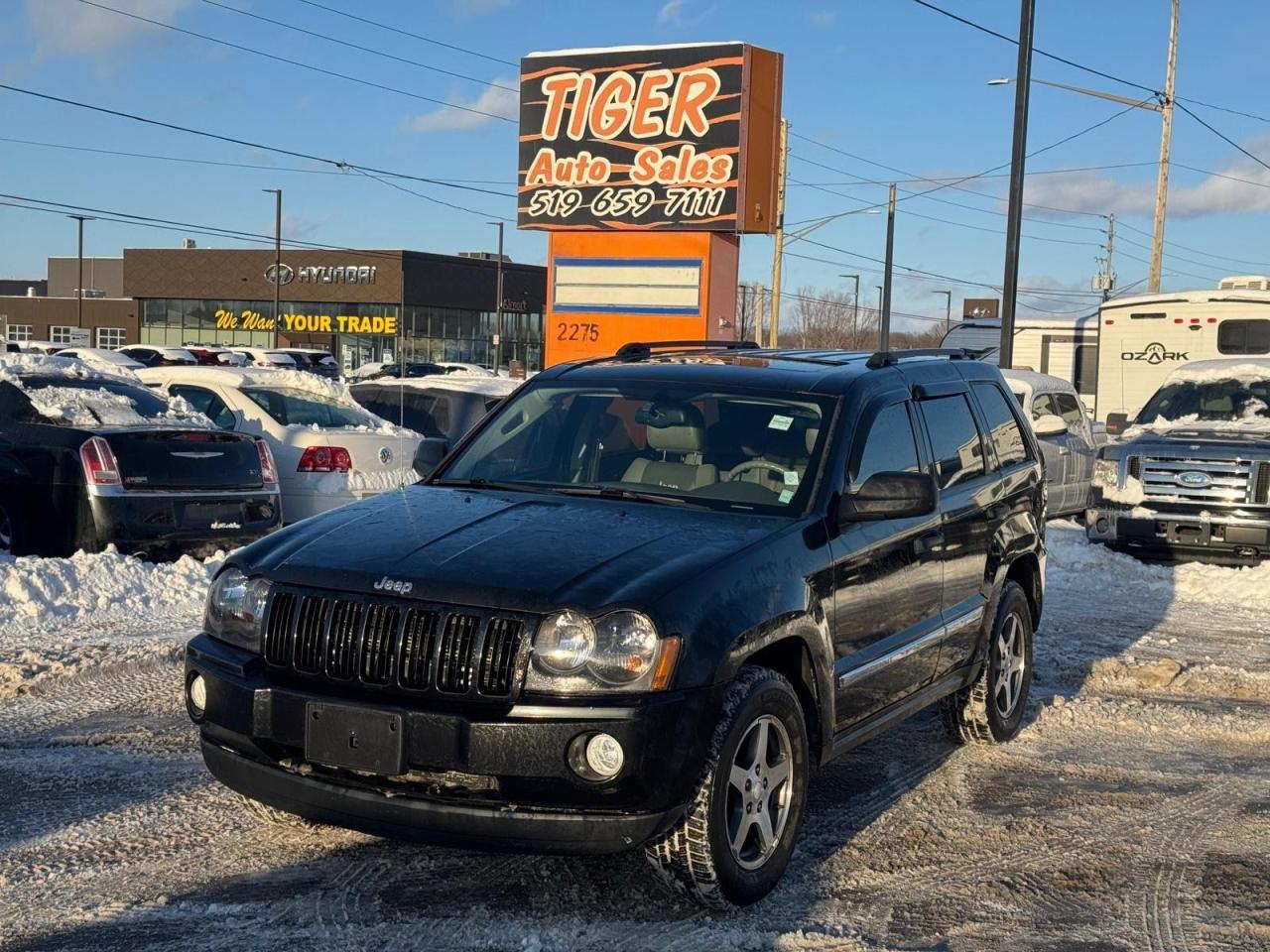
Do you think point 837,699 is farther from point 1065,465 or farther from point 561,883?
point 1065,465

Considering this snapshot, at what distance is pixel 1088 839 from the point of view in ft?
18.4

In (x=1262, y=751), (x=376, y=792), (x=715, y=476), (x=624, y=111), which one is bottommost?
(x=1262, y=751)

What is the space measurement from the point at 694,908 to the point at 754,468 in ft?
5.59

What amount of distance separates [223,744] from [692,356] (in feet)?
9.36

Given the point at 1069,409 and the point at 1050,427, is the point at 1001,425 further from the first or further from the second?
the point at 1069,409

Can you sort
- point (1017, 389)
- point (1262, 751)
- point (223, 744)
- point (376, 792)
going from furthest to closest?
point (1017, 389) → point (1262, 751) → point (223, 744) → point (376, 792)

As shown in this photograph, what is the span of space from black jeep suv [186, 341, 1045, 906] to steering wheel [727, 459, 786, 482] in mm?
12

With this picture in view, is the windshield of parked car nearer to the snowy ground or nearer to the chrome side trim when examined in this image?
the snowy ground

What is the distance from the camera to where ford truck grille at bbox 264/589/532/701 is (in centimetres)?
429

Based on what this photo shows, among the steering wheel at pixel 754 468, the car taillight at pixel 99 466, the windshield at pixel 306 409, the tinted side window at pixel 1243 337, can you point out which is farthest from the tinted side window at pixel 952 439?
the tinted side window at pixel 1243 337

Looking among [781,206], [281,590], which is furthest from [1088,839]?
[781,206]

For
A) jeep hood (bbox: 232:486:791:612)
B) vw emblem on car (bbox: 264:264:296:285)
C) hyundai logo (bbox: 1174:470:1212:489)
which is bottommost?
hyundai logo (bbox: 1174:470:1212:489)

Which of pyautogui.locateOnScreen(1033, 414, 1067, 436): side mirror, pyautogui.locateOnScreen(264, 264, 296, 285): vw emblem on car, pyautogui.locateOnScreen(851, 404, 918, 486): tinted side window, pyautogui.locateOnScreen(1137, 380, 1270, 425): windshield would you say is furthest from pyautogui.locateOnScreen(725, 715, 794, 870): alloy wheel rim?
pyautogui.locateOnScreen(264, 264, 296, 285): vw emblem on car

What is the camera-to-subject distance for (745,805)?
4613mm
